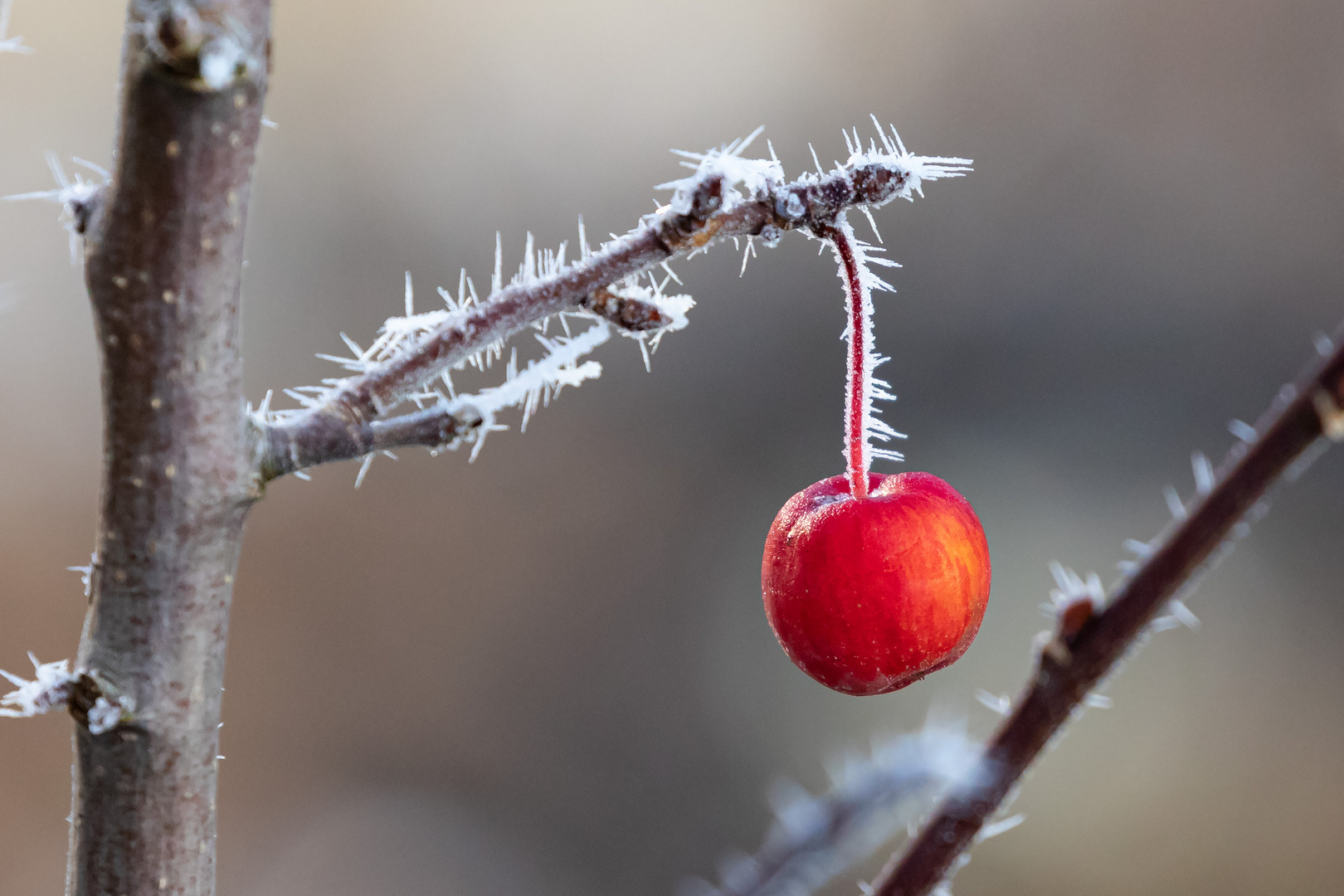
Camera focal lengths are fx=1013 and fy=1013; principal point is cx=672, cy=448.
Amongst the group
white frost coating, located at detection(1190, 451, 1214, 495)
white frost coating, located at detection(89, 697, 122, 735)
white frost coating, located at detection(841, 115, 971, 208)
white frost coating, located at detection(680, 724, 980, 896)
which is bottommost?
white frost coating, located at detection(680, 724, 980, 896)

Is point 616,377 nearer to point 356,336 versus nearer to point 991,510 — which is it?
point 356,336

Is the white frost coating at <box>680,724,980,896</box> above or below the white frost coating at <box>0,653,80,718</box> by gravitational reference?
below

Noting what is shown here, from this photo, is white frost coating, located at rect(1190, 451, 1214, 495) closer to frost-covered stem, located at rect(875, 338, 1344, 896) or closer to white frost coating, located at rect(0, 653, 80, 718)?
frost-covered stem, located at rect(875, 338, 1344, 896)

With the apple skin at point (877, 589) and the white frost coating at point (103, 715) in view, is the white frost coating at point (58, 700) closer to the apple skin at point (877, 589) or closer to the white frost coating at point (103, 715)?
the white frost coating at point (103, 715)

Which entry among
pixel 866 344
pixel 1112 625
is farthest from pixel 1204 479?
pixel 866 344

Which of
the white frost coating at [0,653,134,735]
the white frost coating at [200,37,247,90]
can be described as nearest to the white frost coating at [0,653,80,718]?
the white frost coating at [0,653,134,735]

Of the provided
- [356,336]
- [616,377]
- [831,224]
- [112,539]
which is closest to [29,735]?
[356,336]

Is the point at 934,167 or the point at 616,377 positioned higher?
the point at 616,377
